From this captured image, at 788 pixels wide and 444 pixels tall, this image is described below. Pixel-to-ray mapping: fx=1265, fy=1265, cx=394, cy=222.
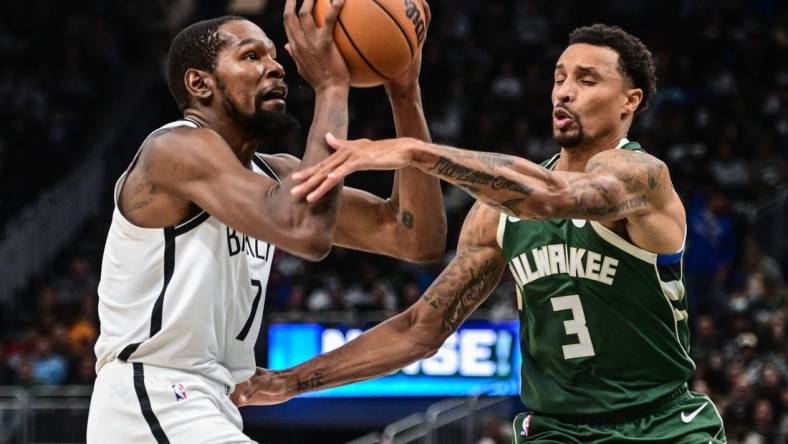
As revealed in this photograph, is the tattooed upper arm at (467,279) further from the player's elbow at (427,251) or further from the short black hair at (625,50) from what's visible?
the short black hair at (625,50)

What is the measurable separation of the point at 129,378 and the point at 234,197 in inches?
29.1

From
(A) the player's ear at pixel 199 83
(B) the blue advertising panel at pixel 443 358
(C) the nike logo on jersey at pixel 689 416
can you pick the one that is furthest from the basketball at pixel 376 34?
(B) the blue advertising panel at pixel 443 358

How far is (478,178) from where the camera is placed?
453 centimetres

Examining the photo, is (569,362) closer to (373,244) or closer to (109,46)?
(373,244)

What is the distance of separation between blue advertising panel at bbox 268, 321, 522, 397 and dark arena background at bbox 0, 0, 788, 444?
0.9 inches

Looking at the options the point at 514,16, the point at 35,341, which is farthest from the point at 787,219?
the point at 35,341

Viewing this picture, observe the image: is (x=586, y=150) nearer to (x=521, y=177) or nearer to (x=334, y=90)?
(x=521, y=177)

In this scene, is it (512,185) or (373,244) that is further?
(373,244)

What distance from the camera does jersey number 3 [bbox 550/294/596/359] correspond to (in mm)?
4961

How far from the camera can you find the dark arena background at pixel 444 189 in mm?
12703

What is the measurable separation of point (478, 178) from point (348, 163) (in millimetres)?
527

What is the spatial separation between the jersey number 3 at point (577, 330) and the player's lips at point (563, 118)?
730mm

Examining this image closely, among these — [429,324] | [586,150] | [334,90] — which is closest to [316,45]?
[334,90]

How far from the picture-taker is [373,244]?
5.48m
